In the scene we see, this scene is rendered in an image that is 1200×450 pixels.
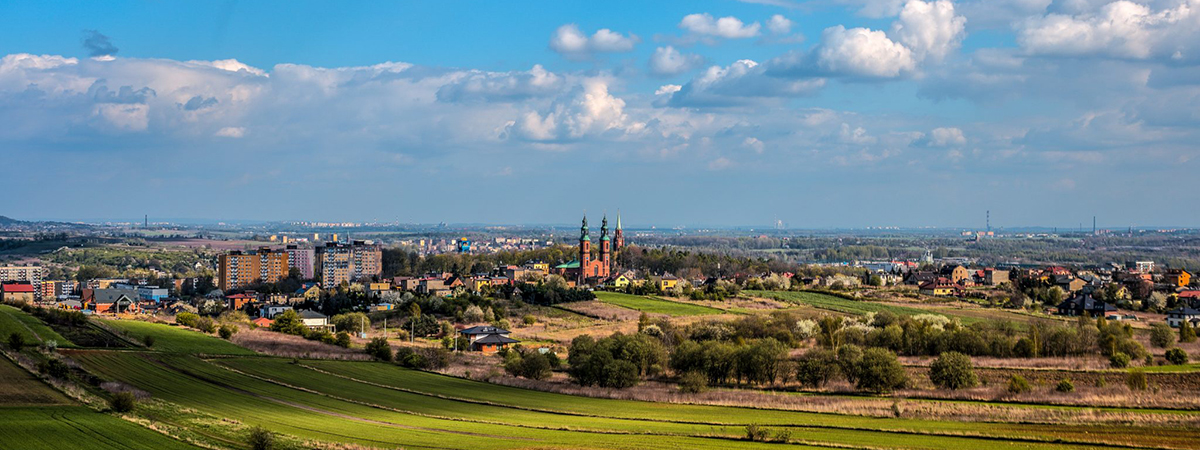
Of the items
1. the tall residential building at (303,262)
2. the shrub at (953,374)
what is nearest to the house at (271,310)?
the shrub at (953,374)

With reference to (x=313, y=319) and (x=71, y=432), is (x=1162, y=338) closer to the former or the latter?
(x=71, y=432)

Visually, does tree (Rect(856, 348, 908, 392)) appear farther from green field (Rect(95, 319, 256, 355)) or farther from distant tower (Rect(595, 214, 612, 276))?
distant tower (Rect(595, 214, 612, 276))

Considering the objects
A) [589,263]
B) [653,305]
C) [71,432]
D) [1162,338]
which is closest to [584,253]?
[589,263]

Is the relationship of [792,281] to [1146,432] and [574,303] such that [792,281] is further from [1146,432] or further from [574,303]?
[1146,432]

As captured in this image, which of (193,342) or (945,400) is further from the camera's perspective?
(193,342)

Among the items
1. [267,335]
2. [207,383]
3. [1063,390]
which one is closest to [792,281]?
[267,335]

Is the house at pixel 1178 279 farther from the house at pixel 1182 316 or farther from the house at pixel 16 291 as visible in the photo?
the house at pixel 16 291

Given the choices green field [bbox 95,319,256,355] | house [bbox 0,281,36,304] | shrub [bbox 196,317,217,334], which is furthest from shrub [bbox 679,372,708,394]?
house [bbox 0,281,36,304]
